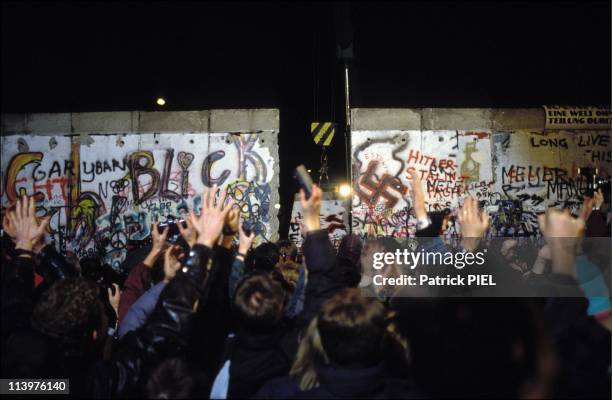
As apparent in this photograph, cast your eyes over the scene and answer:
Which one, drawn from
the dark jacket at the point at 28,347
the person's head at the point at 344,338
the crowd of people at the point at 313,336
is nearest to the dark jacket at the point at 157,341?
the crowd of people at the point at 313,336

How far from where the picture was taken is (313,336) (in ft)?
6.94

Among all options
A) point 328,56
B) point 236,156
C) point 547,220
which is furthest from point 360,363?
point 328,56

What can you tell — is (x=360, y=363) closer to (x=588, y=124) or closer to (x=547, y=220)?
(x=547, y=220)

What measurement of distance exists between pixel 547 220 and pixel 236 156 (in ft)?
26.5

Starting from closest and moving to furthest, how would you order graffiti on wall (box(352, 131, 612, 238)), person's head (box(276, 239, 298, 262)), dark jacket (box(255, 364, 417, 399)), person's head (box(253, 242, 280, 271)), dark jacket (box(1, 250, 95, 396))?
dark jacket (box(255, 364, 417, 399)) → dark jacket (box(1, 250, 95, 396)) → person's head (box(253, 242, 280, 271)) → person's head (box(276, 239, 298, 262)) → graffiti on wall (box(352, 131, 612, 238))

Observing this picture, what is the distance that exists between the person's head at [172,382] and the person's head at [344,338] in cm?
52

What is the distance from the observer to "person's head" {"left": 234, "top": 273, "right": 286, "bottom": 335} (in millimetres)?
2232

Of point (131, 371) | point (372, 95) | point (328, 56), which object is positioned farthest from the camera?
point (372, 95)

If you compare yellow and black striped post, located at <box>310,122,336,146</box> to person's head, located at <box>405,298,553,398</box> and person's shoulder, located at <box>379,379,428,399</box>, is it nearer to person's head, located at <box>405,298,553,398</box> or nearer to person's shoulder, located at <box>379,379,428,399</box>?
person's shoulder, located at <box>379,379,428,399</box>

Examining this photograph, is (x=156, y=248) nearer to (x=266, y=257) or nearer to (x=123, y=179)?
(x=266, y=257)

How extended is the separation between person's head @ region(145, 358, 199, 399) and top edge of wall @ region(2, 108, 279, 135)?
27.1 ft

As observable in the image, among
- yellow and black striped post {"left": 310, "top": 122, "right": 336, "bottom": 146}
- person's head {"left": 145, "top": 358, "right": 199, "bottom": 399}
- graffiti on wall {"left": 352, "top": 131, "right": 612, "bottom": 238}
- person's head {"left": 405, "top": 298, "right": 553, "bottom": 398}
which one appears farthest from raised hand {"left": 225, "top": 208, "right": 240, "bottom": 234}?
yellow and black striped post {"left": 310, "top": 122, "right": 336, "bottom": 146}

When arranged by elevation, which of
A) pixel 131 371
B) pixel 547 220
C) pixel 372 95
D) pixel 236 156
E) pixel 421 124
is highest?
pixel 372 95

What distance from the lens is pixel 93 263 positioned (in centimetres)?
567
